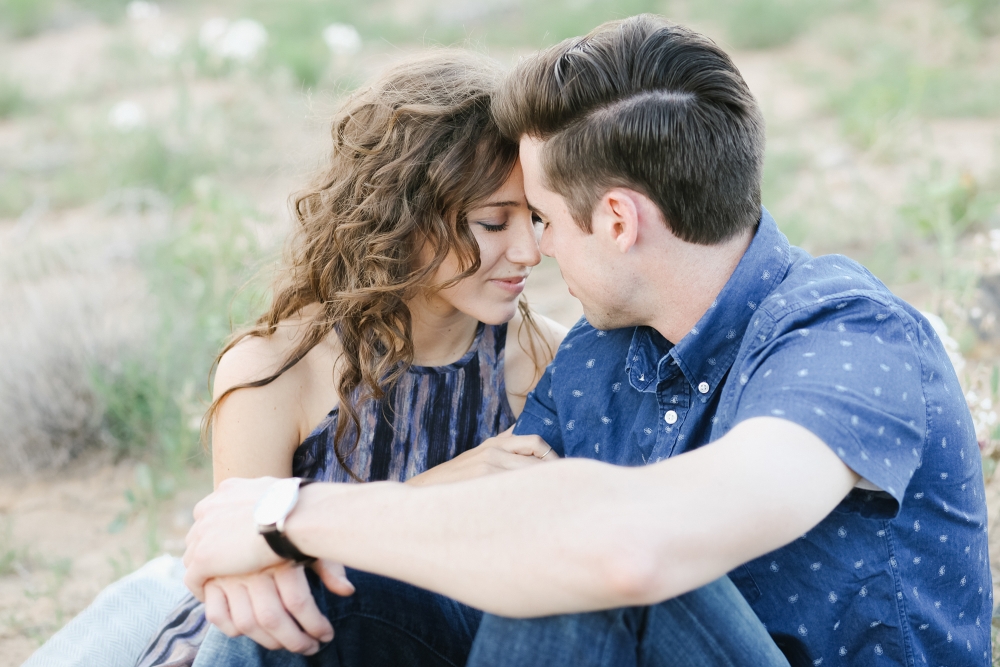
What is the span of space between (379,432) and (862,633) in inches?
49.8

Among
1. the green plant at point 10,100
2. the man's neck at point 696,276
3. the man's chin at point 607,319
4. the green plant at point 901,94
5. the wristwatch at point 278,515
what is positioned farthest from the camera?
the green plant at point 10,100

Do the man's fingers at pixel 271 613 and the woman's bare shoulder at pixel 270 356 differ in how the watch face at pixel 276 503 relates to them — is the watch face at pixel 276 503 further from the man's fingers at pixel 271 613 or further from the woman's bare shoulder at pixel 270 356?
the woman's bare shoulder at pixel 270 356

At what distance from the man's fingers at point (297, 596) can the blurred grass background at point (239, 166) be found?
1149 mm

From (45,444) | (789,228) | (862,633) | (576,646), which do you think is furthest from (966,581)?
(45,444)

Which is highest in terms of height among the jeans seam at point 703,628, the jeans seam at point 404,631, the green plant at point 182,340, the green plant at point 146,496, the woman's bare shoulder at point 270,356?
the woman's bare shoulder at point 270,356

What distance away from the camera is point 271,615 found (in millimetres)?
1683

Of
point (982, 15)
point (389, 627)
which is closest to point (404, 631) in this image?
point (389, 627)

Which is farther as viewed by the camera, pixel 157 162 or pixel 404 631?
pixel 157 162

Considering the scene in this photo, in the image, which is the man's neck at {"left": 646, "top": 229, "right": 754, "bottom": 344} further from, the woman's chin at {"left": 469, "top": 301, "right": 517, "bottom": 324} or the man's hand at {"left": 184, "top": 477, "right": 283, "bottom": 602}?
the man's hand at {"left": 184, "top": 477, "right": 283, "bottom": 602}

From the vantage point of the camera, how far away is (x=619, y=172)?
6.48 feet

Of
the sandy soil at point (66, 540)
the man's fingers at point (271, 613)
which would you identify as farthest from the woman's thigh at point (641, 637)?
the sandy soil at point (66, 540)

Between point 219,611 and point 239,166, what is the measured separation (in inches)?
218

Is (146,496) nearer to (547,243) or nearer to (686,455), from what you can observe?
(547,243)

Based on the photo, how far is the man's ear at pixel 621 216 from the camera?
1.97 meters
